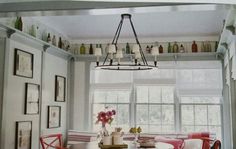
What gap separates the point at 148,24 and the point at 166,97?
172cm

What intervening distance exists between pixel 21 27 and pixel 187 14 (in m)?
2.81

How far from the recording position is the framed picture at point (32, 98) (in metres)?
4.84

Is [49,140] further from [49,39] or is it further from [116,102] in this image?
[49,39]

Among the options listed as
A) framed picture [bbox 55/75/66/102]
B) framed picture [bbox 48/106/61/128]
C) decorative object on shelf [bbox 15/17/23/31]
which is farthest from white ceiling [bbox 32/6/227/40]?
framed picture [bbox 48/106/61/128]

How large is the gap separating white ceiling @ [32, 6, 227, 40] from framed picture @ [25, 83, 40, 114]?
125 cm

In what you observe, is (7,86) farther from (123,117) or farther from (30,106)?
(123,117)

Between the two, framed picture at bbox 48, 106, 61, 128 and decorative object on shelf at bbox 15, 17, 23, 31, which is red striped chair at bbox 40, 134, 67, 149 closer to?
framed picture at bbox 48, 106, 61, 128

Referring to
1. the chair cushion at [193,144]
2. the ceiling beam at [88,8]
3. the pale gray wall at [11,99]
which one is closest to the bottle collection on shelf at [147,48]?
the pale gray wall at [11,99]

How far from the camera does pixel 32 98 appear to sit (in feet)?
16.5

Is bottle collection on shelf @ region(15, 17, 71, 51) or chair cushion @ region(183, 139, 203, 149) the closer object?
bottle collection on shelf @ region(15, 17, 71, 51)

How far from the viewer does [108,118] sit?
4.25 meters

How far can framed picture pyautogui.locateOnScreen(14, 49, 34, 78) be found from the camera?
15.1 feet

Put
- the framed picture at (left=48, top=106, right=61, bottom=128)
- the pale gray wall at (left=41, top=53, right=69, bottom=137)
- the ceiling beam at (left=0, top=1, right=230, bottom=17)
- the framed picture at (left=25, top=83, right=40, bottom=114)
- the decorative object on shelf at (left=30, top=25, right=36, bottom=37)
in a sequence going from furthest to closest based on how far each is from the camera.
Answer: the framed picture at (left=48, top=106, right=61, bottom=128) < the pale gray wall at (left=41, top=53, right=69, bottom=137) < the decorative object on shelf at (left=30, top=25, right=36, bottom=37) < the framed picture at (left=25, top=83, right=40, bottom=114) < the ceiling beam at (left=0, top=1, right=230, bottom=17)

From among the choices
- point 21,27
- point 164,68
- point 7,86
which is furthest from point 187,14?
point 7,86
